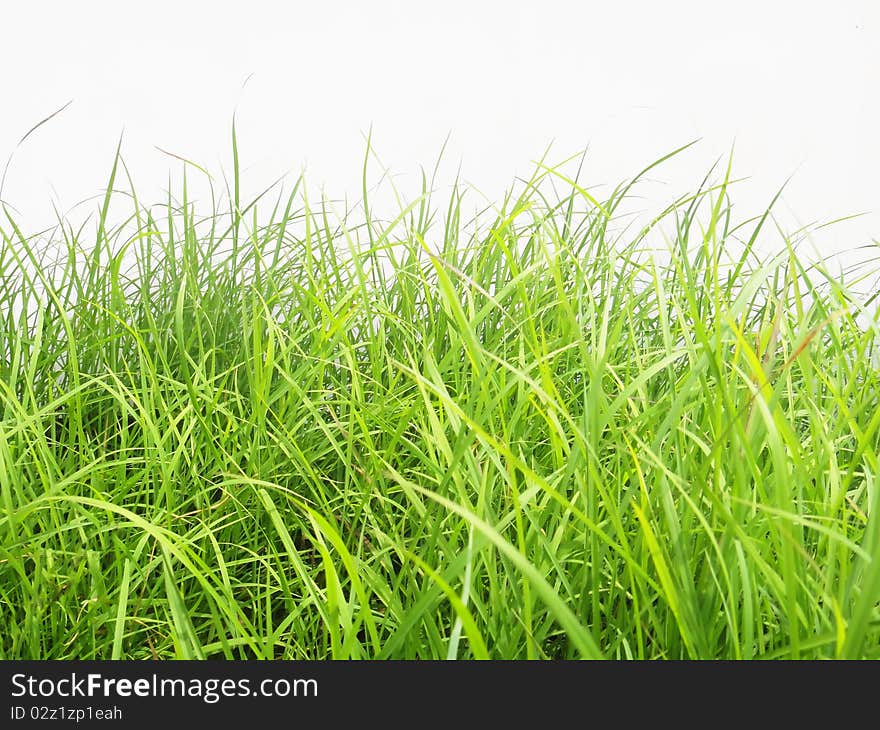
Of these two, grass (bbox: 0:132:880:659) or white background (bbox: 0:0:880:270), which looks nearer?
grass (bbox: 0:132:880:659)

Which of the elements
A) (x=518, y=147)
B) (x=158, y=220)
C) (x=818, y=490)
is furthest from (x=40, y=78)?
(x=818, y=490)

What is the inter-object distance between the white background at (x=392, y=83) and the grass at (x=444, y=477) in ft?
0.74

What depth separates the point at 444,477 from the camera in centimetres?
A: 55

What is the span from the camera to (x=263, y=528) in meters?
0.72

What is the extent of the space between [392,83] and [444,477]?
1002 mm

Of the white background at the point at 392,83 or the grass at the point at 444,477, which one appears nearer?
the grass at the point at 444,477

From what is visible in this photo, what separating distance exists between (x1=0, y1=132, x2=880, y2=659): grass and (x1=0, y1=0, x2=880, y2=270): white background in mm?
225

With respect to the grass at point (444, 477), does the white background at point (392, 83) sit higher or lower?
higher

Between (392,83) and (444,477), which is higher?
(392,83)

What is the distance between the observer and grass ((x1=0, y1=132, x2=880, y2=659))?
1.62ft

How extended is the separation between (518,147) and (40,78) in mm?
909

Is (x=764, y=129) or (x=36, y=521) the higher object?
(x=764, y=129)

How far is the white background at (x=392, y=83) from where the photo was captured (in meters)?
1.31
